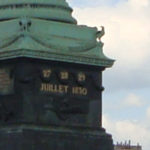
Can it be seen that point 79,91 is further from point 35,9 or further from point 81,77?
point 35,9

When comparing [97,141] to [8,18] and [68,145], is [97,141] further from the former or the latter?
[8,18]

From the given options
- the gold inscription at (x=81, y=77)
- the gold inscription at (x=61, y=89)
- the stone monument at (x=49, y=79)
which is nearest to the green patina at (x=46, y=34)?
the stone monument at (x=49, y=79)

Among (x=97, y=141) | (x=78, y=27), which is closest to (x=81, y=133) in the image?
(x=97, y=141)

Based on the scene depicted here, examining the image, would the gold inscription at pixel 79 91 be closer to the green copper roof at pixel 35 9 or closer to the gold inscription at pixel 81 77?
the gold inscription at pixel 81 77

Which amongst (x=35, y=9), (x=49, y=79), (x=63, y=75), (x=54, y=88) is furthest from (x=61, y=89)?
(x=35, y=9)

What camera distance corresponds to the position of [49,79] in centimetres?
5803

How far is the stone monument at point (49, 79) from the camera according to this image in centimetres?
5734

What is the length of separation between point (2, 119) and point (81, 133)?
12.0ft

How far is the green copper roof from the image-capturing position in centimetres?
5900

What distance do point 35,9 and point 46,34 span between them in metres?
1.44

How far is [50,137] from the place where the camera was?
57406 mm

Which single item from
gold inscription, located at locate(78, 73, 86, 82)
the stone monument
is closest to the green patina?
the stone monument

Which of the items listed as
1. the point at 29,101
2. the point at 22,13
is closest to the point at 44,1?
the point at 22,13

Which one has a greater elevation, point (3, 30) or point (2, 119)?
point (3, 30)
